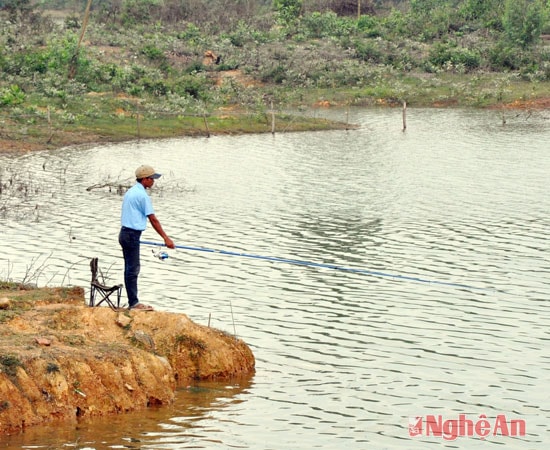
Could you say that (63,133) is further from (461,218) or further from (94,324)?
(94,324)

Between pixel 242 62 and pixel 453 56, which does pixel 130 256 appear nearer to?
pixel 242 62

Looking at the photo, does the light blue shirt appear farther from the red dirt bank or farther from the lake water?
the lake water

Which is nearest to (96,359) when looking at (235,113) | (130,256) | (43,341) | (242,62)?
(43,341)

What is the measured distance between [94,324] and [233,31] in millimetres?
64876

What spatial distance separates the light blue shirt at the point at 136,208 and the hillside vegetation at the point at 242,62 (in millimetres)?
27270

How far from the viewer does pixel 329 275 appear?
20.3 meters

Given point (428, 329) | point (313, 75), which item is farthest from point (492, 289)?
point (313, 75)

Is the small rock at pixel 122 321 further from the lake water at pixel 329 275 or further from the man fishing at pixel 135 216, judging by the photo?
the lake water at pixel 329 275

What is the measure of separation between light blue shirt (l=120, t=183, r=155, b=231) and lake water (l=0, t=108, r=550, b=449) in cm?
235

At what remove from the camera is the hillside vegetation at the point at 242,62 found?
4734cm

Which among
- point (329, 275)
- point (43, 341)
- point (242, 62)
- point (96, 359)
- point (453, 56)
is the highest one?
point (453, 56)

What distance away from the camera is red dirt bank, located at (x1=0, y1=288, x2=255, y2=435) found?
36.9 ft

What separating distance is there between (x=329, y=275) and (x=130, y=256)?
22.7 feet

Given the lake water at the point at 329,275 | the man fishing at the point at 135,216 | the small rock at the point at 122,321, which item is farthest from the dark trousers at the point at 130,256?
the lake water at the point at 329,275
